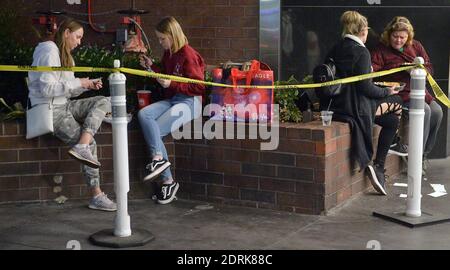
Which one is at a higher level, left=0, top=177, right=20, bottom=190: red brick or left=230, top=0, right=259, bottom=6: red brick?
left=230, top=0, right=259, bottom=6: red brick

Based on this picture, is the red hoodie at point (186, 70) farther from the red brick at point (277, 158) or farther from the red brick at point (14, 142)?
the red brick at point (14, 142)

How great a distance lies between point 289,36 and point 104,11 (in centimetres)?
230

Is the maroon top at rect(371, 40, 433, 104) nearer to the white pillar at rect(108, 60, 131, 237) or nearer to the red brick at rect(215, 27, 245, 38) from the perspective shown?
the red brick at rect(215, 27, 245, 38)

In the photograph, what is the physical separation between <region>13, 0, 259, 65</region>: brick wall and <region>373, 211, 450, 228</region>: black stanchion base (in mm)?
3374

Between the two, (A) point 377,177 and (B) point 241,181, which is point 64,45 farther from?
(A) point 377,177

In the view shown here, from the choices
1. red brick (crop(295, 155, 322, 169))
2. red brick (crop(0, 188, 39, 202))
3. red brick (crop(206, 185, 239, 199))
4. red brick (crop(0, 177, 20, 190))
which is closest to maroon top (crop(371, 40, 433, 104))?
red brick (crop(295, 155, 322, 169))

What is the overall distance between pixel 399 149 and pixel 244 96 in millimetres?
2132

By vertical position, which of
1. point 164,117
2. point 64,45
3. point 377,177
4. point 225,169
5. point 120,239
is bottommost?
point 120,239

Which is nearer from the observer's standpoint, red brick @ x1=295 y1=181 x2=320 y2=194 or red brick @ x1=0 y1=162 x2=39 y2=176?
red brick @ x1=295 y1=181 x2=320 y2=194

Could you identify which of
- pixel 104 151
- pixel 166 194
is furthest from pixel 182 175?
pixel 104 151

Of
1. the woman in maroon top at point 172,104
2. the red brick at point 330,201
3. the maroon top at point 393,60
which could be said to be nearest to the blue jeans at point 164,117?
the woman in maroon top at point 172,104

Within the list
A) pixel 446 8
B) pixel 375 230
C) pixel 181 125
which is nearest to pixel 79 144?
pixel 181 125

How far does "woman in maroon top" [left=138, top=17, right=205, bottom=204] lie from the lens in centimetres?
646

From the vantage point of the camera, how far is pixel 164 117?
654 cm
